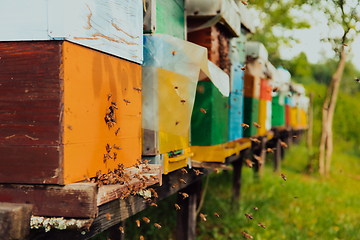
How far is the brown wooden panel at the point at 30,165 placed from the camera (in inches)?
59.0

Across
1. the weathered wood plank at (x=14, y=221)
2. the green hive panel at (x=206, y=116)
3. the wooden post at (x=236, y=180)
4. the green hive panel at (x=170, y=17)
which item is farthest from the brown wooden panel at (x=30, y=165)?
the wooden post at (x=236, y=180)

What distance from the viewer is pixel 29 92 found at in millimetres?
1520

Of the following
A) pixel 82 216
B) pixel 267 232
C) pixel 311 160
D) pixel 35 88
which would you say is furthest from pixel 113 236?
pixel 311 160

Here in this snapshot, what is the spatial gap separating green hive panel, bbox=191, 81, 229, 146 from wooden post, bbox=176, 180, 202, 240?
3.93 feet

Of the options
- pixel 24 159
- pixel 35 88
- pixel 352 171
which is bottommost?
pixel 352 171

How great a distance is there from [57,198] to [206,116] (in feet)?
6.74

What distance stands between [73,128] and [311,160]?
12062mm

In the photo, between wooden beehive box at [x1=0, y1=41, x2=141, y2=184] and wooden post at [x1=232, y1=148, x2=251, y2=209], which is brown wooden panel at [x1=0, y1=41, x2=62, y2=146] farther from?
wooden post at [x1=232, y1=148, x2=251, y2=209]

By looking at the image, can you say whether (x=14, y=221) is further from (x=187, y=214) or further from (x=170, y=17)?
(x=187, y=214)

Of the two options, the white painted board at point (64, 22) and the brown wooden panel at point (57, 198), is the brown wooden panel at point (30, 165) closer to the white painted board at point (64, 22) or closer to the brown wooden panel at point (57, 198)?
the brown wooden panel at point (57, 198)

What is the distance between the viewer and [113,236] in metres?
3.41

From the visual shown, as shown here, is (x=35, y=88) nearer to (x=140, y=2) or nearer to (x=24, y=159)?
(x=24, y=159)

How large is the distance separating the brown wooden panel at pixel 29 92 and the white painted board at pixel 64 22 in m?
0.05

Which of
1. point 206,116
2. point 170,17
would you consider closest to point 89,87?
point 170,17
